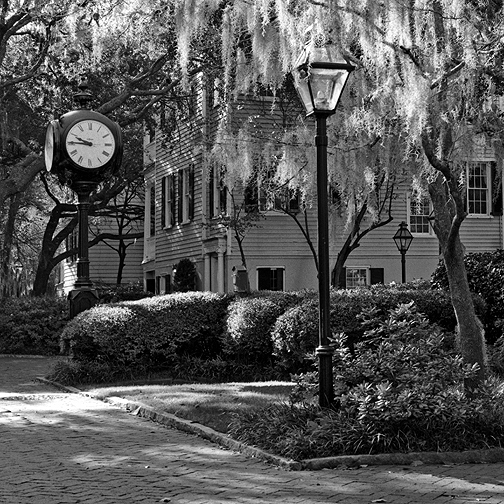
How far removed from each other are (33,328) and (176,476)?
15439mm

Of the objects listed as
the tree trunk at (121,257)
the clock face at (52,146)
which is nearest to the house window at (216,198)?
the clock face at (52,146)

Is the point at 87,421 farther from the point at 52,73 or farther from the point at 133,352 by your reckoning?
the point at 52,73

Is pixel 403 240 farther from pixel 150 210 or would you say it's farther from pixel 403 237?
pixel 150 210

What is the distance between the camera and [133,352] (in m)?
15.3

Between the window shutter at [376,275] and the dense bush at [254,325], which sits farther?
the window shutter at [376,275]

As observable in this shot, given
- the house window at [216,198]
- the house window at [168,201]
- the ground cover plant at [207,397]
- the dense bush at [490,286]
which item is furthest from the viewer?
the house window at [168,201]

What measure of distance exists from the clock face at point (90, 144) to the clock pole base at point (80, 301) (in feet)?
7.51

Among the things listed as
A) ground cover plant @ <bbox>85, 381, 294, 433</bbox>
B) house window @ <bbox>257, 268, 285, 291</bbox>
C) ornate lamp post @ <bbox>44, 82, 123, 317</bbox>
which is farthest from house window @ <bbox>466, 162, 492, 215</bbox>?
ground cover plant @ <bbox>85, 381, 294, 433</bbox>

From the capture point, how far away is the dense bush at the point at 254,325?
1504 cm

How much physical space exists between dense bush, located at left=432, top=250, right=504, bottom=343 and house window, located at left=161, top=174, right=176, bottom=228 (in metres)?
17.6

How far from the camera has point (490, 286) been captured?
1602cm

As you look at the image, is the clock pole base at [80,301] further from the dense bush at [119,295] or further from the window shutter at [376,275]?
the window shutter at [376,275]

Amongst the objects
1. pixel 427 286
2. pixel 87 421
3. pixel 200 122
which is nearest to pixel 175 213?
pixel 200 122

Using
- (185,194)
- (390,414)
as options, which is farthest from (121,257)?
(390,414)
